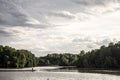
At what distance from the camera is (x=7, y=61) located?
187 meters

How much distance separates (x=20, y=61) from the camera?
196125 millimetres

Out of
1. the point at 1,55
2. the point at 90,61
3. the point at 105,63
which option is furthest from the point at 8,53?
the point at 105,63

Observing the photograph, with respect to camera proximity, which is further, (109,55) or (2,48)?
(2,48)

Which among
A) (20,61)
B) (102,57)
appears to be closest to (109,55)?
(102,57)

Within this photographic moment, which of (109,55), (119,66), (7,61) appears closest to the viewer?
(119,66)

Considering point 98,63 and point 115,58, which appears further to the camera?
point 98,63

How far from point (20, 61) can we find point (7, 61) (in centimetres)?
1252

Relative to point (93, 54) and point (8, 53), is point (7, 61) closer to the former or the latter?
point (8, 53)

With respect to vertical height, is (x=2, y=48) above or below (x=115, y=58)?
above

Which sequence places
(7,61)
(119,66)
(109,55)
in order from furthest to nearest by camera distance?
(7,61) < (109,55) < (119,66)

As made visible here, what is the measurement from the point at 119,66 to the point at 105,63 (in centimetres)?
1097

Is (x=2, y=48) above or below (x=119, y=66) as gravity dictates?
above

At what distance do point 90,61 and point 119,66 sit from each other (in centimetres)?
3815

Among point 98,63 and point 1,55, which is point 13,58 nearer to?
point 1,55
